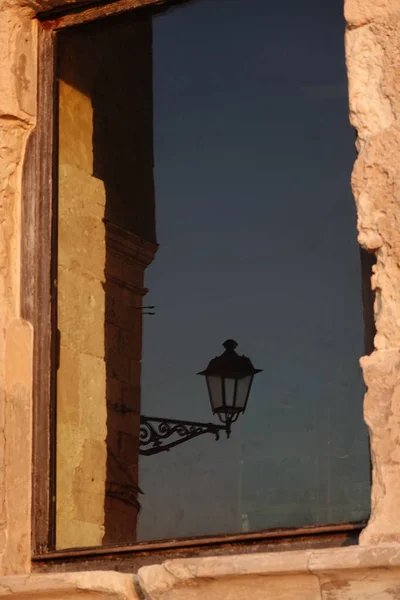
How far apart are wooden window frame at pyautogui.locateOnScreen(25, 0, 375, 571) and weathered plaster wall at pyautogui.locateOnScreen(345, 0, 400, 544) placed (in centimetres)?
21

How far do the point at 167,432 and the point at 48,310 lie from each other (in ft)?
1.74

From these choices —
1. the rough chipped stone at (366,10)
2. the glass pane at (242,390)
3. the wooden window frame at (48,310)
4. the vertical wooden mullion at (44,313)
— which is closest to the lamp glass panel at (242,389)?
the glass pane at (242,390)

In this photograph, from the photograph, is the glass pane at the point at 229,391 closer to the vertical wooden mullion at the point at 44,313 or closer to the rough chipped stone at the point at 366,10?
the vertical wooden mullion at the point at 44,313

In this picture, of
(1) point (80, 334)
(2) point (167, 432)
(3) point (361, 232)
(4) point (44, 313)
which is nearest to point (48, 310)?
(4) point (44, 313)

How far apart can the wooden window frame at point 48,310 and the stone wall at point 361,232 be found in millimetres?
28

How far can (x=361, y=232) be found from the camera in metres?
3.65

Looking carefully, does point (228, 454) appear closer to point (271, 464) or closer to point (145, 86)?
point (271, 464)

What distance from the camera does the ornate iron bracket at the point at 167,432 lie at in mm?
4184

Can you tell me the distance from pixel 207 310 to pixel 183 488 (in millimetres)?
525

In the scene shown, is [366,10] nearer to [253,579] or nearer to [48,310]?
[48,310]

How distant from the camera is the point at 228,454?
13.5ft

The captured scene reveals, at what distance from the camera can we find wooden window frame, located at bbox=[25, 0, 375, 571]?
12.9 feet

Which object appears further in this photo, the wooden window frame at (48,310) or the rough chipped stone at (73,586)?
the wooden window frame at (48,310)

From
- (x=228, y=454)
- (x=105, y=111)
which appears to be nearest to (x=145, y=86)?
(x=105, y=111)
